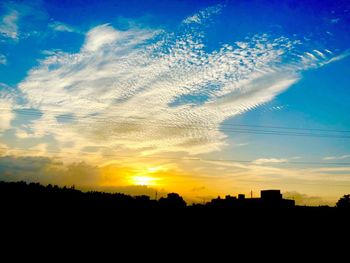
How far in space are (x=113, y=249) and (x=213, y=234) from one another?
9.83 metres

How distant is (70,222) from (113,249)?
22.0ft

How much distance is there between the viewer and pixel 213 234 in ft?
88.3

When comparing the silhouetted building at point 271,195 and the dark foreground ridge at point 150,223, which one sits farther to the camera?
the silhouetted building at point 271,195

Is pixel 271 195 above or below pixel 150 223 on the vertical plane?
above

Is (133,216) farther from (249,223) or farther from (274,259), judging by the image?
(274,259)

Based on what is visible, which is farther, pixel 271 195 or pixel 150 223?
pixel 271 195

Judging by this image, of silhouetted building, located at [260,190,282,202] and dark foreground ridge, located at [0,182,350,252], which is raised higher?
silhouetted building, located at [260,190,282,202]

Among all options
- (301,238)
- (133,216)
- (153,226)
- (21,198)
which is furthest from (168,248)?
(21,198)

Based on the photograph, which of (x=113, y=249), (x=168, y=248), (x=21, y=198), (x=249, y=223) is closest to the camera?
(x=113, y=249)

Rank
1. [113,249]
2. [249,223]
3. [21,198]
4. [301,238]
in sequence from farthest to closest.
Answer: [21,198] → [249,223] → [301,238] → [113,249]

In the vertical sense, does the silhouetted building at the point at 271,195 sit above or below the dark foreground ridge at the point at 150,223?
above

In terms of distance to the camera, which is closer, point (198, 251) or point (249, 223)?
point (198, 251)

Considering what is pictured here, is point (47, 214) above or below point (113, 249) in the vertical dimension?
above

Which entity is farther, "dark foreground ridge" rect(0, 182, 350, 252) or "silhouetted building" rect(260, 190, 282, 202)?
"silhouetted building" rect(260, 190, 282, 202)
